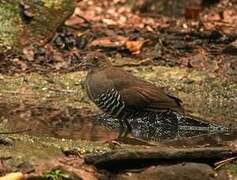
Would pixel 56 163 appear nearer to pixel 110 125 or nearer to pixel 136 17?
pixel 110 125

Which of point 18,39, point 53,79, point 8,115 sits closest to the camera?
point 8,115

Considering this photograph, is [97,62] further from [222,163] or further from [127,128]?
[222,163]

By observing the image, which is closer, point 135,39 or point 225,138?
point 225,138

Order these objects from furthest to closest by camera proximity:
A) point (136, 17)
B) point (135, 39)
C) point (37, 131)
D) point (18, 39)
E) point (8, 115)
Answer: point (136, 17) < point (135, 39) < point (18, 39) < point (8, 115) < point (37, 131)

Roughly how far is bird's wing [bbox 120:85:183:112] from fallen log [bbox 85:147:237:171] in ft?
3.99

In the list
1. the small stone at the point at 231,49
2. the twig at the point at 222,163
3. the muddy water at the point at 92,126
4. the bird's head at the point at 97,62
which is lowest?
the muddy water at the point at 92,126

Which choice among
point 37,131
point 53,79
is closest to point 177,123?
point 37,131

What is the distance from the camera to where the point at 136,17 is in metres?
11.0

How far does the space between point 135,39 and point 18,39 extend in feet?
5.37

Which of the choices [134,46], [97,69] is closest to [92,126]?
[97,69]

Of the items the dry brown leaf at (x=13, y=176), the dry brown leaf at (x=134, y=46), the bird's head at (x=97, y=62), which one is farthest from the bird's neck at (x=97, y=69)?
the dry brown leaf at (x=13, y=176)

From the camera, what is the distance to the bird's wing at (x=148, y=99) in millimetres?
6633

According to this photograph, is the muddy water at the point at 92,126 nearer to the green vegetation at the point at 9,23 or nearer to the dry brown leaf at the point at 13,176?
the dry brown leaf at the point at 13,176

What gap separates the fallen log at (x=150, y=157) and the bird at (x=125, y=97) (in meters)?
1.05
